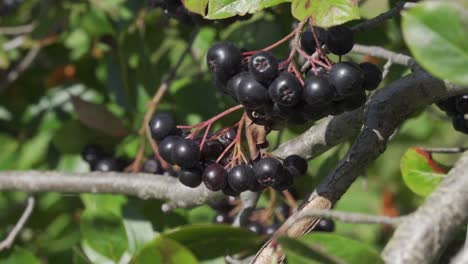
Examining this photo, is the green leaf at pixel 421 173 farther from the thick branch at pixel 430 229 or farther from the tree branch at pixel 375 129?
the thick branch at pixel 430 229

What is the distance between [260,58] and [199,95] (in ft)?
3.48

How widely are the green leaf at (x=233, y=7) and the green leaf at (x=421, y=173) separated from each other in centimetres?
60

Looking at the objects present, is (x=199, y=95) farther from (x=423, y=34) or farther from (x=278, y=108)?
(x=423, y=34)

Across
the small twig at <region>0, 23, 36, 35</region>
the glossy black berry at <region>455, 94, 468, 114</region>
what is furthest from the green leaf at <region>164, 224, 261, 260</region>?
the small twig at <region>0, 23, 36, 35</region>

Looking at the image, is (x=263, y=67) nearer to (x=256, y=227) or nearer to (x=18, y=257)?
(x=256, y=227)

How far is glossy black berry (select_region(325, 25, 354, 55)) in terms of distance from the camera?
45.1 inches

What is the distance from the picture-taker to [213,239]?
0.97 metres

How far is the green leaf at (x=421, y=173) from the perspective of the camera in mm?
1603

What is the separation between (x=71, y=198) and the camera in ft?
7.88

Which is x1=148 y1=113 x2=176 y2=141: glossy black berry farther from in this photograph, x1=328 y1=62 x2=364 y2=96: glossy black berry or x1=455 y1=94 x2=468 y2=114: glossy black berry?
x1=455 y1=94 x2=468 y2=114: glossy black berry

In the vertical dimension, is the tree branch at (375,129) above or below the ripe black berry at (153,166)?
above

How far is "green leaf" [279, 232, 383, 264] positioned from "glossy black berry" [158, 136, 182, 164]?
1.55ft

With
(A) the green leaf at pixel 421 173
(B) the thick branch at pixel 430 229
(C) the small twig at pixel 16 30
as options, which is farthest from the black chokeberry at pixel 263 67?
(C) the small twig at pixel 16 30

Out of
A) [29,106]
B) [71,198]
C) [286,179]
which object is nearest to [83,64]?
[29,106]
